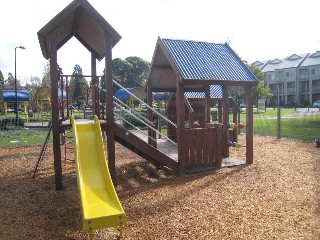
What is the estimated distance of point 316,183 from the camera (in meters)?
7.19

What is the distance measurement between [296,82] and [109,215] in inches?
3086

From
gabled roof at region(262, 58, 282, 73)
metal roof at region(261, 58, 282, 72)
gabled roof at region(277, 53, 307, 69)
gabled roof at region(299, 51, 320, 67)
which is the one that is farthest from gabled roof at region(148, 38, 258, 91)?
gabled roof at region(262, 58, 282, 73)

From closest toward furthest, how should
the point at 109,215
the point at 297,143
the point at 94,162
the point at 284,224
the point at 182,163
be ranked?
1. the point at 109,215
2. the point at 284,224
3. the point at 94,162
4. the point at 182,163
5. the point at 297,143

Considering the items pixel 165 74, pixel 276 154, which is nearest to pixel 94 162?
pixel 165 74

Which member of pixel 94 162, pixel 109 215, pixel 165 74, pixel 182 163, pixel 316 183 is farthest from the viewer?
pixel 165 74

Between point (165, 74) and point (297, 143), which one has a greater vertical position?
point (165, 74)

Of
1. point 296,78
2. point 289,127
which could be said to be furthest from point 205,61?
point 296,78

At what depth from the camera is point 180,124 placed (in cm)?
844

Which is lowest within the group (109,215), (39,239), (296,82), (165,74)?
(39,239)

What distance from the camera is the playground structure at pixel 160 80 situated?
7.31 meters

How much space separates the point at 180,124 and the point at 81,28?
154 inches

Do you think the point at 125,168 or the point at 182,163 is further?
the point at 125,168

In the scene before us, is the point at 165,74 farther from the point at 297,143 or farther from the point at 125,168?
the point at 297,143

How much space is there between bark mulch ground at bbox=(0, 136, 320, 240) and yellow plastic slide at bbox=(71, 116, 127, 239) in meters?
0.41
